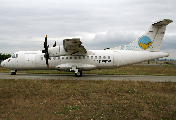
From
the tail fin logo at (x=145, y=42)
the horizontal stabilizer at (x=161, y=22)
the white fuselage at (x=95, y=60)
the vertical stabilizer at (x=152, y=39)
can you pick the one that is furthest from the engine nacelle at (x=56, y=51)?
the horizontal stabilizer at (x=161, y=22)

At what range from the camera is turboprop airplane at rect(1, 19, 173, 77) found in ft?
62.0

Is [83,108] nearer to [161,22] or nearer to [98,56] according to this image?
[98,56]

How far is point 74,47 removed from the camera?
18344 millimetres

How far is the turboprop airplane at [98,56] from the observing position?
62.0ft

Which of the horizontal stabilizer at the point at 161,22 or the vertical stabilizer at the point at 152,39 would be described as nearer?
the horizontal stabilizer at the point at 161,22

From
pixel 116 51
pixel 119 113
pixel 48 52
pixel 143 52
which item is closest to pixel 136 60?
pixel 143 52

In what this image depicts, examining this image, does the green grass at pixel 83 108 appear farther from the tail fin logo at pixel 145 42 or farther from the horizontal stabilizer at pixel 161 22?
the horizontal stabilizer at pixel 161 22

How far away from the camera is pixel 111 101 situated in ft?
26.7

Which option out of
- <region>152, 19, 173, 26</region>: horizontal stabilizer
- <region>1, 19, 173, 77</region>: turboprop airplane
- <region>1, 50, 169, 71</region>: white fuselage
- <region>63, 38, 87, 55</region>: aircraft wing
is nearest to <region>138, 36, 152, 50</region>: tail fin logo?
<region>1, 19, 173, 77</region>: turboprop airplane

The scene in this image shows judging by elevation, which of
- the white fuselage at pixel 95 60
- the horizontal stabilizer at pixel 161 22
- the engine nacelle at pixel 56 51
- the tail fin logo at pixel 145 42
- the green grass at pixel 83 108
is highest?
the horizontal stabilizer at pixel 161 22

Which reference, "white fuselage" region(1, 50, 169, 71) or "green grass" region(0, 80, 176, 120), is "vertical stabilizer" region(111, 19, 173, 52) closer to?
"white fuselage" region(1, 50, 169, 71)

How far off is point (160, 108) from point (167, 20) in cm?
1394

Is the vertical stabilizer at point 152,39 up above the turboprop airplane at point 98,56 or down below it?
above

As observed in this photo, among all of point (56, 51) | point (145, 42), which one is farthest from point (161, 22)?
point (56, 51)
